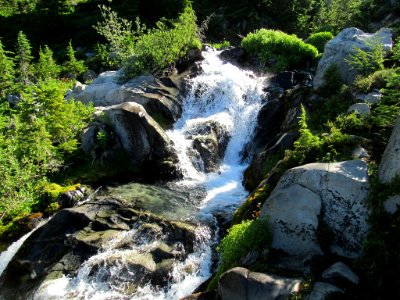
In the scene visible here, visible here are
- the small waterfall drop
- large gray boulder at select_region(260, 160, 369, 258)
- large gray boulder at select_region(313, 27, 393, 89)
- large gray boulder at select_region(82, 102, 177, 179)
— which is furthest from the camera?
large gray boulder at select_region(82, 102, 177, 179)

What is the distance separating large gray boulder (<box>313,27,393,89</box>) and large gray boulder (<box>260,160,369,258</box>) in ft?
24.0

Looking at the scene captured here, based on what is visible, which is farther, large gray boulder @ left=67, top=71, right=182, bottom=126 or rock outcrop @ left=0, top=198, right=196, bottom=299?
large gray boulder @ left=67, top=71, right=182, bottom=126

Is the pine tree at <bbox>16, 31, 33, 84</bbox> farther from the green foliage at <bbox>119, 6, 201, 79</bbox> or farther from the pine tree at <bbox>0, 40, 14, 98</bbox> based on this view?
the green foliage at <bbox>119, 6, 201, 79</bbox>

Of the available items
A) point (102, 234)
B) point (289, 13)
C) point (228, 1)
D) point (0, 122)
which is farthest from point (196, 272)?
point (228, 1)

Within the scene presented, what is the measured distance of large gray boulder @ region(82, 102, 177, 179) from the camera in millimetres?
16281

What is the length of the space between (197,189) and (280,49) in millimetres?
13020

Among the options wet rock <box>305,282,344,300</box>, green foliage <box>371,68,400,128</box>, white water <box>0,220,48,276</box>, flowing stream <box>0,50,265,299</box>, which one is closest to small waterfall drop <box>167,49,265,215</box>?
flowing stream <box>0,50,265,299</box>

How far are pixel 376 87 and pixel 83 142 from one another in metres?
12.5

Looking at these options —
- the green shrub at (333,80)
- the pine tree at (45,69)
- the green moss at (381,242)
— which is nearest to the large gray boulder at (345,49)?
→ the green shrub at (333,80)

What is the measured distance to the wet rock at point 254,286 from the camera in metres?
6.22

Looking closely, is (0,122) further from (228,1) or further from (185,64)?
(228,1)

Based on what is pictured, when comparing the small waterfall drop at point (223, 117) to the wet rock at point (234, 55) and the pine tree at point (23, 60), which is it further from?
the pine tree at point (23, 60)

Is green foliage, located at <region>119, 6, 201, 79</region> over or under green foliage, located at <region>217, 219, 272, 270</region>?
over

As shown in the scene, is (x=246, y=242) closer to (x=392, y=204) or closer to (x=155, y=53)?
(x=392, y=204)
